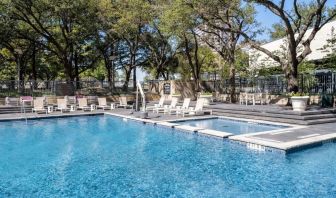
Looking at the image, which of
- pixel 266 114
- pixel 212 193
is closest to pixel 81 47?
pixel 266 114

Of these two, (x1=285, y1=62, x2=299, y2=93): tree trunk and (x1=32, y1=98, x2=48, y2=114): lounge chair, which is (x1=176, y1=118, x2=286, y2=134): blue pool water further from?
(x1=32, y1=98, x2=48, y2=114): lounge chair

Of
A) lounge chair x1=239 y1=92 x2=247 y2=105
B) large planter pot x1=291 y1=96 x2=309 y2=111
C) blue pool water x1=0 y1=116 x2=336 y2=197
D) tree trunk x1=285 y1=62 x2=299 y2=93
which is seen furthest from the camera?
lounge chair x1=239 y1=92 x2=247 y2=105

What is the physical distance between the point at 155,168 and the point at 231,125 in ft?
25.1

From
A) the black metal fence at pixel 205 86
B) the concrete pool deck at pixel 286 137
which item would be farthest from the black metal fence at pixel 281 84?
the concrete pool deck at pixel 286 137

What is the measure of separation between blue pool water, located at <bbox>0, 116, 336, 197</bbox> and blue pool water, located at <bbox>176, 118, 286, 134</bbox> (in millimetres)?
2110

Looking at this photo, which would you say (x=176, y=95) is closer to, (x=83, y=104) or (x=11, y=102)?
(x=83, y=104)

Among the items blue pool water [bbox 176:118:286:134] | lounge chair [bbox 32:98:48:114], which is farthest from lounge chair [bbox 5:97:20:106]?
blue pool water [bbox 176:118:286:134]

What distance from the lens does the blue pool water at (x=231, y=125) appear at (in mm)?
13680

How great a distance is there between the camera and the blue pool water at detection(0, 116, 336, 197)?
22.2 ft

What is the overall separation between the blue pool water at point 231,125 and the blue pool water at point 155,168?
211 cm

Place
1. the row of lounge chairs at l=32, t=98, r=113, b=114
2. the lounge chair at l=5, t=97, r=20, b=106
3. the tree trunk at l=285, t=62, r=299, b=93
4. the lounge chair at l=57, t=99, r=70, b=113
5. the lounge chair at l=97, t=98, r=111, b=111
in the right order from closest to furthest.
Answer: the tree trunk at l=285, t=62, r=299, b=93 < the row of lounge chairs at l=32, t=98, r=113, b=114 < the lounge chair at l=57, t=99, r=70, b=113 < the lounge chair at l=5, t=97, r=20, b=106 < the lounge chair at l=97, t=98, r=111, b=111

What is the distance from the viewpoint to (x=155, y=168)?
838 cm

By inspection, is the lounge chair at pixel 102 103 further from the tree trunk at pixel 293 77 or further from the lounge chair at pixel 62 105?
the tree trunk at pixel 293 77

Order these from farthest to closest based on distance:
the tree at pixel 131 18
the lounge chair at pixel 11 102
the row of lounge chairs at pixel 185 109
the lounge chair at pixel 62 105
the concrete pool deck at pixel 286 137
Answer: the tree at pixel 131 18, the lounge chair at pixel 11 102, the lounge chair at pixel 62 105, the row of lounge chairs at pixel 185 109, the concrete pool deck at pixel 286 137
